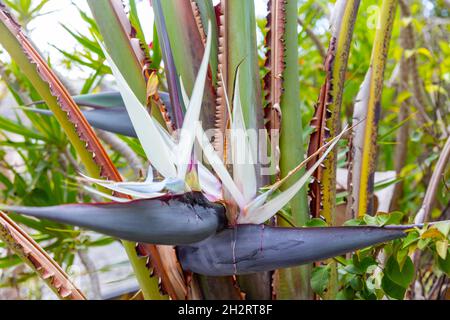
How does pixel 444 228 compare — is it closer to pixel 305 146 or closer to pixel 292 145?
pixel 292 145

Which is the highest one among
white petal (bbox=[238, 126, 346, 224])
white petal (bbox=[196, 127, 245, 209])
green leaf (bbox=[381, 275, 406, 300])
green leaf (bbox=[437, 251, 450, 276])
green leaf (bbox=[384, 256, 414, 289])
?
white petal (bbox=[196, 127, 245, 209])

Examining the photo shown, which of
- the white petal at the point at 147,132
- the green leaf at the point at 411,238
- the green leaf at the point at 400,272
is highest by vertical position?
the white petal at the point at 147,132

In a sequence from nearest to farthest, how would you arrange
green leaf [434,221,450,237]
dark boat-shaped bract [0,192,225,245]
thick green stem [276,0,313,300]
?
dark boat-shaped bract [0,192,225,245]
green leaf [434,221,450,237]
thick green stem [276,0,313,300]

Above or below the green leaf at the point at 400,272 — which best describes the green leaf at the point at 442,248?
above

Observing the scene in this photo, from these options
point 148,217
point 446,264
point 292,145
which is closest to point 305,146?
point 292,145

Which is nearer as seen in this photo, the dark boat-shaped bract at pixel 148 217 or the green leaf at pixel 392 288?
the dark boat-shaped bract at pixel 148 217

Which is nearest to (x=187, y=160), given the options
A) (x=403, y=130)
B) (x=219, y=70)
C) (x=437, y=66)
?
(x=219, y=70)

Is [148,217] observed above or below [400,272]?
above

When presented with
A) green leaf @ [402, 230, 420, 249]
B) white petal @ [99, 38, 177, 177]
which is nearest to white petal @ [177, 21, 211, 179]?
white petal @ [99, 38, 177, 177]

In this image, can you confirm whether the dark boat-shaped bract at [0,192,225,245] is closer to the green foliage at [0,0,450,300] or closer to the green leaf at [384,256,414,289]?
the green foliage at [0,0,450,300]

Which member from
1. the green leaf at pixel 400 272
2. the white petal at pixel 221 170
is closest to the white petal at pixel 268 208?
the white petal at pixel 221 170

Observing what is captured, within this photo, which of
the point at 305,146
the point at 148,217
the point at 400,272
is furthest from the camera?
the point at 305,146

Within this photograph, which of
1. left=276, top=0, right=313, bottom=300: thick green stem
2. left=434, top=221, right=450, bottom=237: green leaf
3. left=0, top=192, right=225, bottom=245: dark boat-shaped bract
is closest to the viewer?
left=0, top=192, right=225, bottom=245: dark boat-shaped bract

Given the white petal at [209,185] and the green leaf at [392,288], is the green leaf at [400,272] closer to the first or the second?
the green leaf at [392,288]
